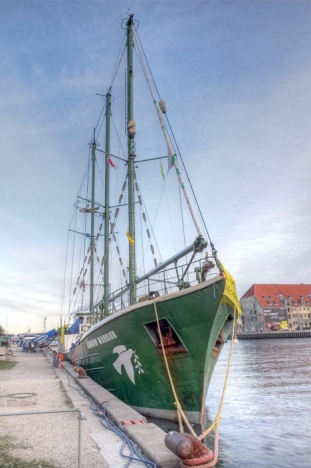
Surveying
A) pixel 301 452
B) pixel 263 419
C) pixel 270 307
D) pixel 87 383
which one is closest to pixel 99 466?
pixel 301 452

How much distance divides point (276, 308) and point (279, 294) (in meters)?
6.14

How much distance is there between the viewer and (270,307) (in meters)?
103

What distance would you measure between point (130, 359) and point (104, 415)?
218cm

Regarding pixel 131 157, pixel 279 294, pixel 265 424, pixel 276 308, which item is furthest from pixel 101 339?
pixel 279 294

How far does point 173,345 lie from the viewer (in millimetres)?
9281

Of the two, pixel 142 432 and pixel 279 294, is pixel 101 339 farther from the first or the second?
pixel 279 294

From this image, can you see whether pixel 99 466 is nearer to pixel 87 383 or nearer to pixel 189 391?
pixel 189 391

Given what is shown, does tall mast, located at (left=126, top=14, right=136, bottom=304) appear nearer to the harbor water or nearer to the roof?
the harbor water

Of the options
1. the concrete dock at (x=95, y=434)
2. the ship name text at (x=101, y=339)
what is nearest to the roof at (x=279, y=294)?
the ship name text at (x=101, y=339)

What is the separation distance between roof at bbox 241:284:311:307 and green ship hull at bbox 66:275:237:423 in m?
99.2

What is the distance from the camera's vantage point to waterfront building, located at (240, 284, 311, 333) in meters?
102

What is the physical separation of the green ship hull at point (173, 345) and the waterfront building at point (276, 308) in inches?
3835

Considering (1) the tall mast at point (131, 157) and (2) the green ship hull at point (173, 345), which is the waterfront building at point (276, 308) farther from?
(2) the green ship hull at point (173, 345)

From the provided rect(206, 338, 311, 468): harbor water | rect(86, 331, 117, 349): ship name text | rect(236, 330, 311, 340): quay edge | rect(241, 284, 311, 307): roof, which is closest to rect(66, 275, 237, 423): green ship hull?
rect(86, 331, 117, 349): ship name text
